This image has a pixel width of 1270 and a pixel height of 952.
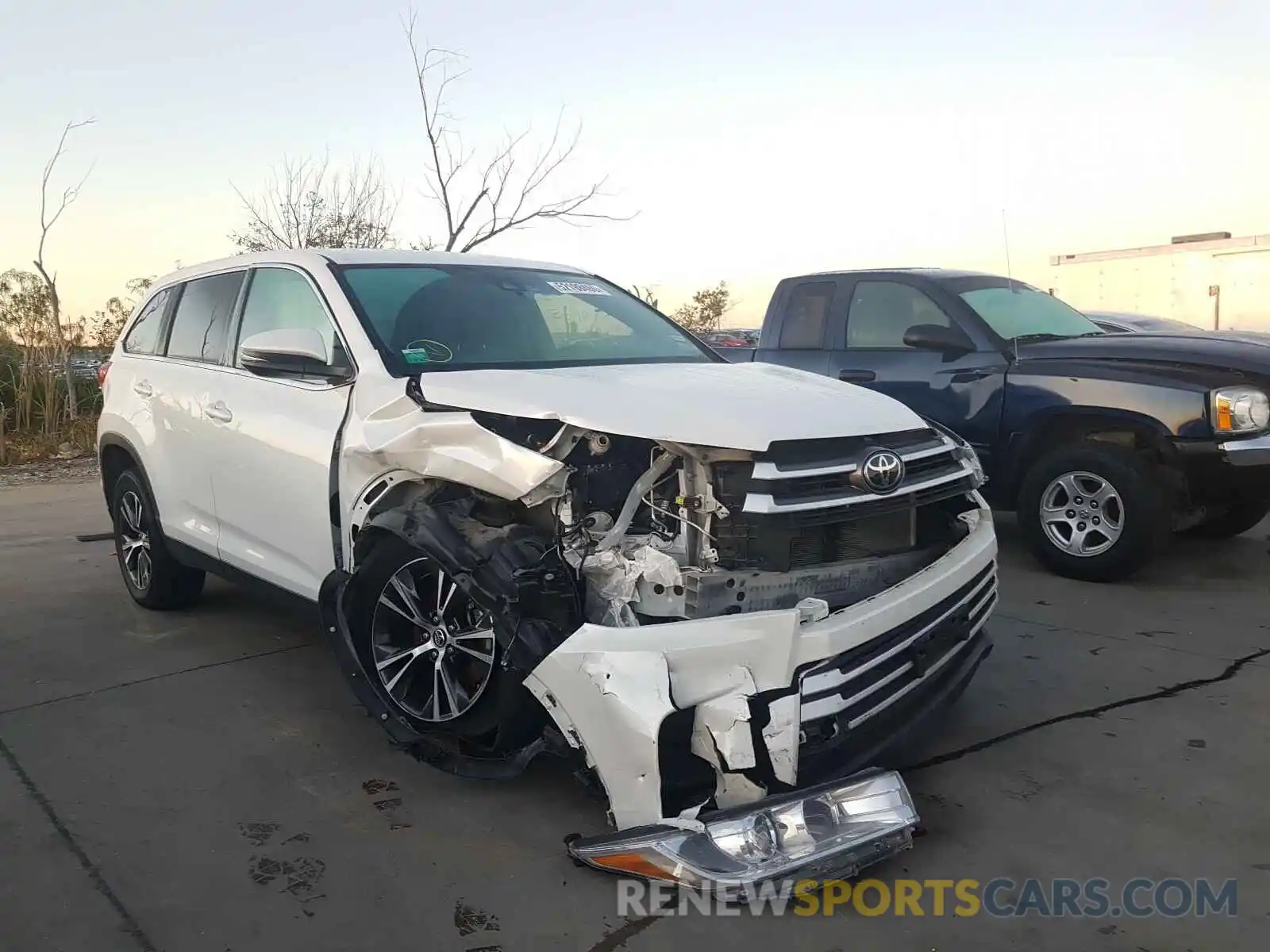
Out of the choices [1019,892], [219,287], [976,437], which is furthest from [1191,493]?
[219,287]

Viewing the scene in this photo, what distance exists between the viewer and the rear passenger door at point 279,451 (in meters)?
3.84

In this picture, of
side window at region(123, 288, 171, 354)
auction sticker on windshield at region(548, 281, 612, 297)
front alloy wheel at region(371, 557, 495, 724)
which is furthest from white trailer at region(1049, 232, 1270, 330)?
front alloy wheel at region(371, 557, 495, 724)

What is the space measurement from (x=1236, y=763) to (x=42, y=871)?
3884mm

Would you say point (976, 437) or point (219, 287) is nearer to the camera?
point (219, 287)

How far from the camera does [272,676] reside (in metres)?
4.57

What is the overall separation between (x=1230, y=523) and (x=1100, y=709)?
137 inches

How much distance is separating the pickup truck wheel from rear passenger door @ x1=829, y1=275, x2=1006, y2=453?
13.0ft

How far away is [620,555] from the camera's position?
3004mm

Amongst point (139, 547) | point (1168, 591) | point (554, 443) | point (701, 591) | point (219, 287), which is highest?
point (219, 287)

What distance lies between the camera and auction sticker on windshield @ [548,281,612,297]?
462 cm

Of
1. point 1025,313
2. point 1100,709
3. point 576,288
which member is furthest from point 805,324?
point 1100,709

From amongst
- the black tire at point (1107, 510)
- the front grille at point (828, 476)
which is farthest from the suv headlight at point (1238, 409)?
the front grille at point (828, 476)

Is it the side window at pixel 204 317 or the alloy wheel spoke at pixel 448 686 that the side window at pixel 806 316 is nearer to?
the side window at pixel 204 317

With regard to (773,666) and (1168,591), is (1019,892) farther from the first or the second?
(1168,591)
